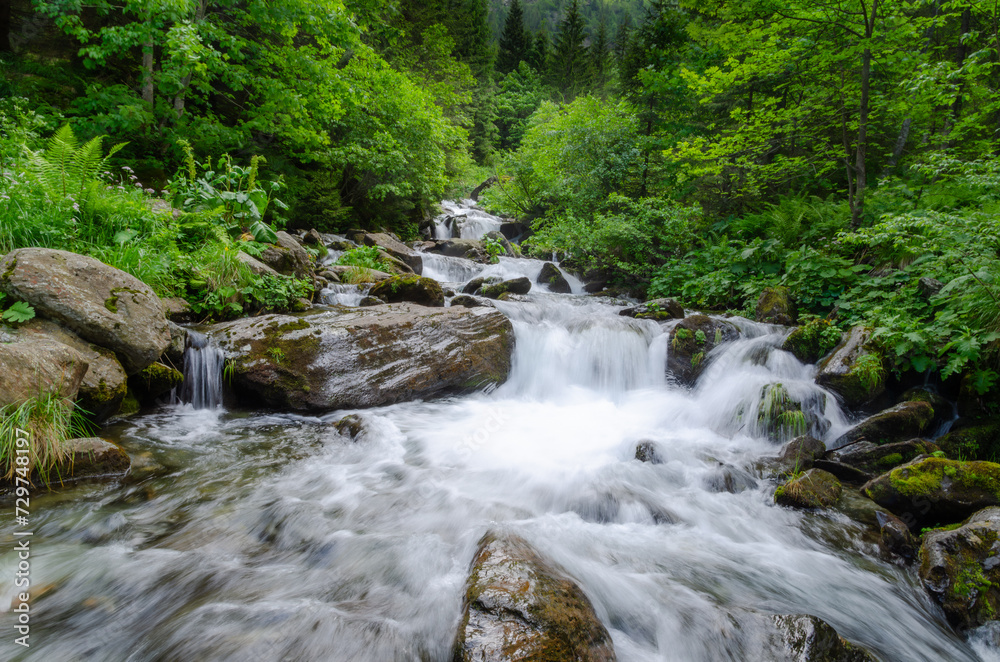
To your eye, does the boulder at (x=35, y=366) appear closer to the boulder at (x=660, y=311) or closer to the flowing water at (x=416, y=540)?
the flowing water at (x=416, y=540)

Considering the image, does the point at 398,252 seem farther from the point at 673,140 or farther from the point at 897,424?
the point at 897,424

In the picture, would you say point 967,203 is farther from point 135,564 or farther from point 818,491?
point 135,564

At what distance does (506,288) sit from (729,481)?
741cm

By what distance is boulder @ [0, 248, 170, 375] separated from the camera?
3.67 meters

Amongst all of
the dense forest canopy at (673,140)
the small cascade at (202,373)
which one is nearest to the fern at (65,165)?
the dense forest canopy at (673,140)

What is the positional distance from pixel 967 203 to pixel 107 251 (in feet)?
39.6

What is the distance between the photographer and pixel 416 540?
3334mm

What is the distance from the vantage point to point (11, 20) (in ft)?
29.7

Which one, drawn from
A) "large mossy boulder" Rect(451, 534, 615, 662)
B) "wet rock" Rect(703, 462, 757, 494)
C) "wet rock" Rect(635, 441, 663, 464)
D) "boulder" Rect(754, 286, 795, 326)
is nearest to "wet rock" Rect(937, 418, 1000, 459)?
"wet rock" Rect(703, 462, 757, 494)

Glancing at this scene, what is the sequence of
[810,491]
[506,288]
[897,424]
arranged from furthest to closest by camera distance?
[506,288] < [897,424] < [810,491]

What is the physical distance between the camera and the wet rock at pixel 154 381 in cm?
458

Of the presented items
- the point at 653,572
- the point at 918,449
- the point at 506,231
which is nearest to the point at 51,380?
the point at 653,572

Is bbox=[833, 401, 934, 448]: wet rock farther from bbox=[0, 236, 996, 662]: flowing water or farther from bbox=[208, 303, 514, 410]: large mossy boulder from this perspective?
bbox=[208, 303, 514, 410]: large mossy boulder

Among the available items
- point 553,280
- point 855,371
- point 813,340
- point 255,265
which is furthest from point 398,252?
point 855,371
